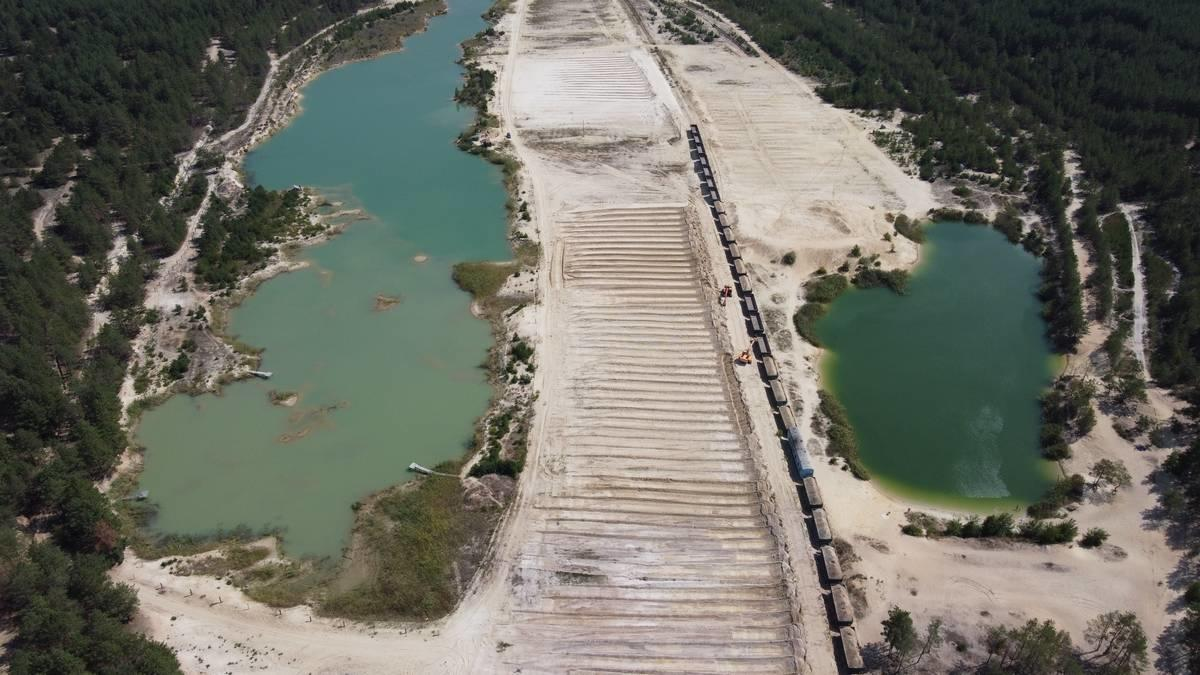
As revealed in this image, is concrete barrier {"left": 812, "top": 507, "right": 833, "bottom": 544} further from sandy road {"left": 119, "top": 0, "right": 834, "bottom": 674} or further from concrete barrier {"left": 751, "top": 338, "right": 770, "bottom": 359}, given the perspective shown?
concrete barrier {"left": 751, "top": 338, "right": 770, "bottom": 359}

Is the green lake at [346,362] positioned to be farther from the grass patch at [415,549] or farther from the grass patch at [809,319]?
the grass patch at [809,319]

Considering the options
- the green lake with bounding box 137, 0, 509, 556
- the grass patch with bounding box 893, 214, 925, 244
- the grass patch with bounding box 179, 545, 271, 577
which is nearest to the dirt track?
the grass patch with bounding box 179, 545, 271, 577

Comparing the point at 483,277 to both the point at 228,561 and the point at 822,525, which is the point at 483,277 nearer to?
the point at 228,561

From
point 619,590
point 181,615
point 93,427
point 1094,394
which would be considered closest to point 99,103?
point 93,427

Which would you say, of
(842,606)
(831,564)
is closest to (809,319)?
(831,564)

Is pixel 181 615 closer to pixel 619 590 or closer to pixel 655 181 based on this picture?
pixel 619 590
